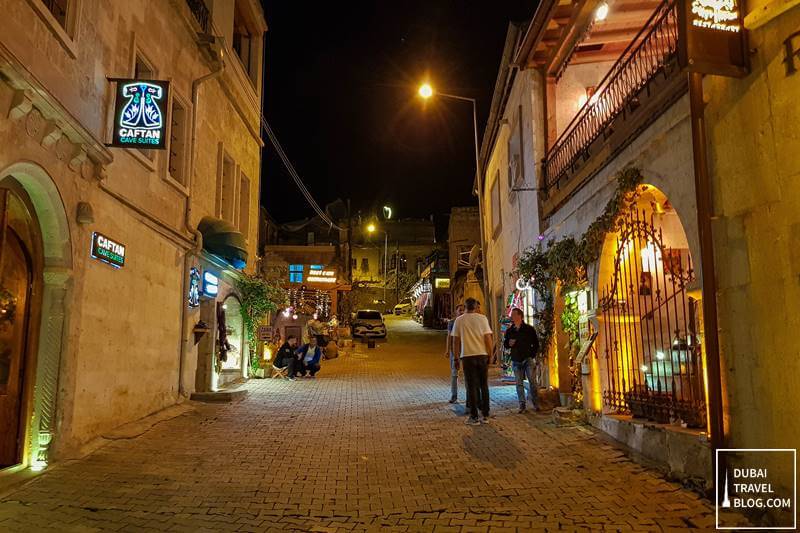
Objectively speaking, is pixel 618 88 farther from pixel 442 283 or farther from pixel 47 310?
pixel 442 283

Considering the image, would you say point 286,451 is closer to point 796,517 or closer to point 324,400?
point 324,400

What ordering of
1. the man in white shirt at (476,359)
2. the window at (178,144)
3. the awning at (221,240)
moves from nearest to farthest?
the man in white shirt at (476,359) → the window at (178,144) → the awning at (221,240)

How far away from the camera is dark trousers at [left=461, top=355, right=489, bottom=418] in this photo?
27.9 feet

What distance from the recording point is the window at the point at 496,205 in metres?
18.5

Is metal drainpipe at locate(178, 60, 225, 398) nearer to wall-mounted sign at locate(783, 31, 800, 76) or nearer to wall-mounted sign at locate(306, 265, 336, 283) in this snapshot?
wall-mounted sign at locate(783, 31, 800, 76)

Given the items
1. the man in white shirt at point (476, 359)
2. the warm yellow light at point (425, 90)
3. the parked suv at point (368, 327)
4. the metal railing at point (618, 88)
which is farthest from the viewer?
the parked suv at point (368, 327)

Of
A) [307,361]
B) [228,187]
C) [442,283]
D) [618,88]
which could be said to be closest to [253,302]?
[307,361]

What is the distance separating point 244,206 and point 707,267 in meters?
14.1

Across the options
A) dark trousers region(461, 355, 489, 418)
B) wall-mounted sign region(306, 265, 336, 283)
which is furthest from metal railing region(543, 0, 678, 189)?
wall-mounted sign region(306, 265, 336, 283)

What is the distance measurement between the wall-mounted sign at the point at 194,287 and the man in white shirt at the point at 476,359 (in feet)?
19.8

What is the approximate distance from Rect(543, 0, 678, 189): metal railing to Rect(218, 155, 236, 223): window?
335 inches

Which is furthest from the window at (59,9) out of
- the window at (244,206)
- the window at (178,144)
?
the window at (244,206)

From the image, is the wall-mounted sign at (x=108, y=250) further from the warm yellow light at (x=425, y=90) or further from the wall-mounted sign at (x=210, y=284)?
the warm yellow light at (x=425, y=90)

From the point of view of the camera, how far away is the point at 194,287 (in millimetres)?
11602
